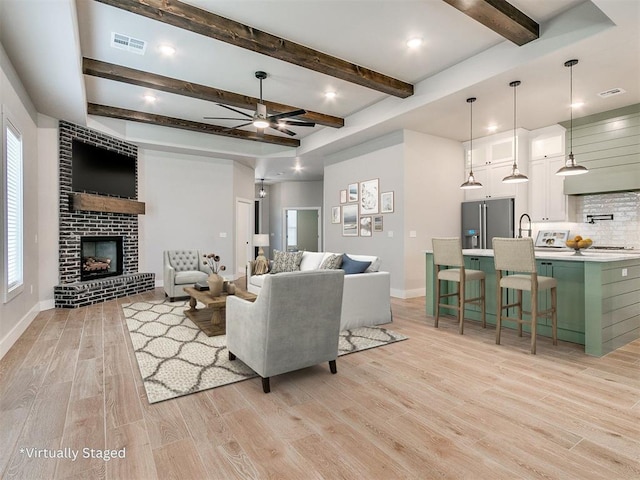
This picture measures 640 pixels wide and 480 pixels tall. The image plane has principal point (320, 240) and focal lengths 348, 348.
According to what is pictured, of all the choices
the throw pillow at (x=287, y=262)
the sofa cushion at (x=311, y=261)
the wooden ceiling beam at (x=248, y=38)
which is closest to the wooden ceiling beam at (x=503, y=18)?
the wooden ceiling beam at (x=248, y=38)

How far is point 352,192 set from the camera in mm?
7184

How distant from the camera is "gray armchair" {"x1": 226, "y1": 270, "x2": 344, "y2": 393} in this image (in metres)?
2.34

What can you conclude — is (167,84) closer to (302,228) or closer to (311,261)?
(311,261)

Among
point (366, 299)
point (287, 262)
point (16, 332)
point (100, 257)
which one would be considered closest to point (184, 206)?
point (100, 257)

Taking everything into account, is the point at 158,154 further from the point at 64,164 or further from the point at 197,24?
the point at 197,24

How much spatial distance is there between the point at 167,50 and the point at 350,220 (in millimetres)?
4405

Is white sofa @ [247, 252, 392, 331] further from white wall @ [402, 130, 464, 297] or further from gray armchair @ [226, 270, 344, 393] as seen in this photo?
white wall @ [402, 130, 464, 297]

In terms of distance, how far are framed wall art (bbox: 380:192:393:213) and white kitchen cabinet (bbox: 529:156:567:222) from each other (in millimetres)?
2432

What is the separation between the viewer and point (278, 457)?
1737mm

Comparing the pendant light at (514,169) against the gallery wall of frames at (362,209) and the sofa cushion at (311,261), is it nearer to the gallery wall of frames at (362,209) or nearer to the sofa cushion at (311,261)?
the gallery wall of frames at (362,209)

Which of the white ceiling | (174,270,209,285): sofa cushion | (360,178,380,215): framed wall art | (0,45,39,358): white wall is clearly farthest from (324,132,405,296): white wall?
(0,45,39,358): white wall

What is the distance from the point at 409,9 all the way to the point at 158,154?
5.90 m

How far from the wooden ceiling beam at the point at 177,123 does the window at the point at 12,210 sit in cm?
196

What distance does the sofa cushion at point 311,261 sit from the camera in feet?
16.6
